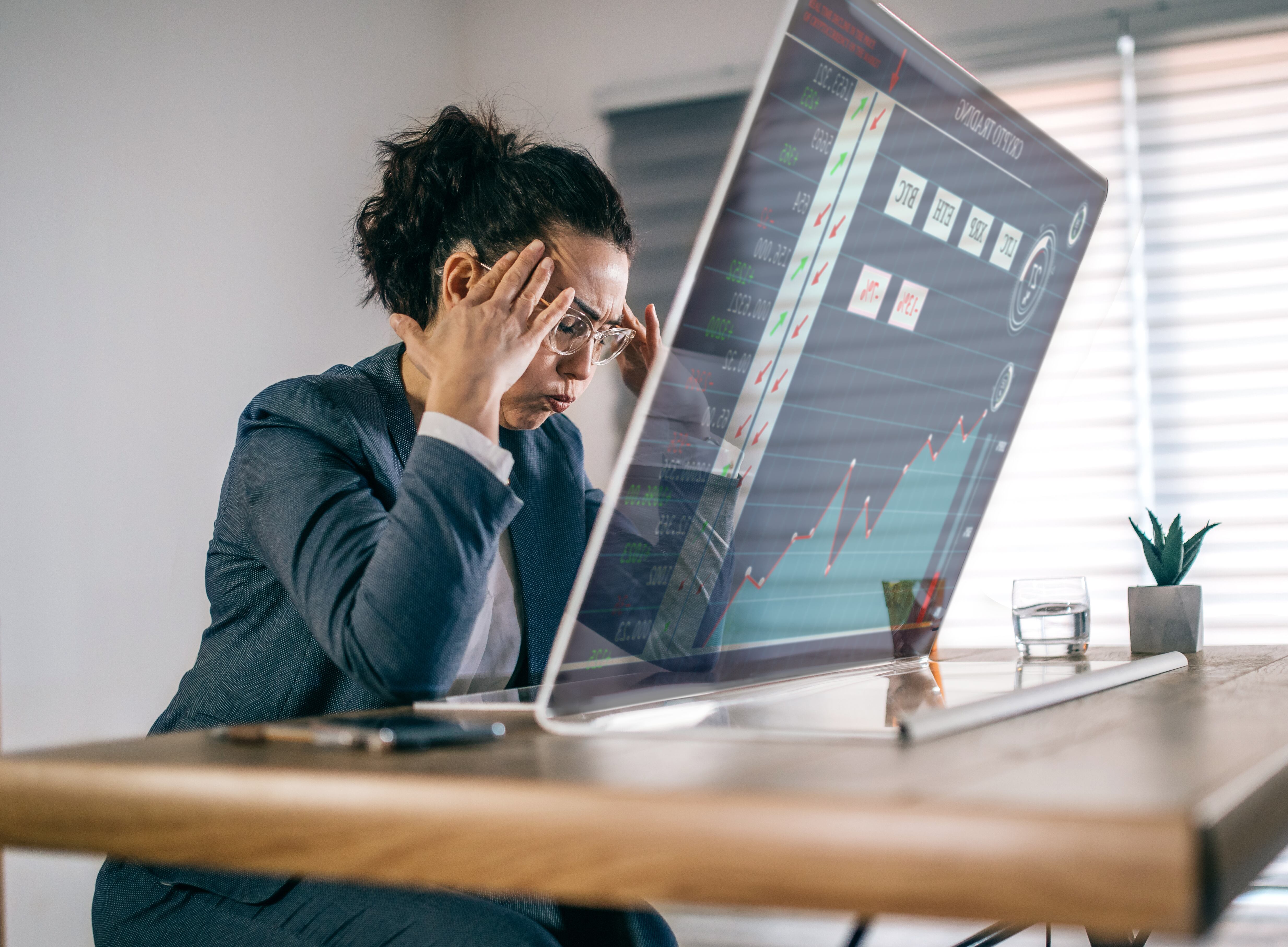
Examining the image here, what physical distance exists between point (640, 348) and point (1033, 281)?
0.54m

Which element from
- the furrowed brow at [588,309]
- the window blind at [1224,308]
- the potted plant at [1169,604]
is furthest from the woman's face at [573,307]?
the window blind at [1224,308]

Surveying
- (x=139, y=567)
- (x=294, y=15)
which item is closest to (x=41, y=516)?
(x=139, y=567)

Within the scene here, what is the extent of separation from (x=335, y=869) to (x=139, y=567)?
1.59m

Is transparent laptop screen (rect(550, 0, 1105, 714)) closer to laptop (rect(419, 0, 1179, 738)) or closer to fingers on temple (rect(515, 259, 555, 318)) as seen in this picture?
laptop (rect(419, 0, 1179, 738))

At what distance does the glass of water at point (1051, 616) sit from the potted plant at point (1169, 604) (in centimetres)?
16

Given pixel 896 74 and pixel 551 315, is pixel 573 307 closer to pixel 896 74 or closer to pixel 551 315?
pixel 551 315

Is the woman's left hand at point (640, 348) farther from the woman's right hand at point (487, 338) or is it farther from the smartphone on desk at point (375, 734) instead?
the smartphone on desk at point (375, 734)

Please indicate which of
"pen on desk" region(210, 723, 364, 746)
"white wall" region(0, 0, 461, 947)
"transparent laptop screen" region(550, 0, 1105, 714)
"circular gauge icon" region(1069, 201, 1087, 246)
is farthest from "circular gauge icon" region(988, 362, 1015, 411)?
"white wall" region(0, 0, 461, 947)

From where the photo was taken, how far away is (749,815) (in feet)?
1.34

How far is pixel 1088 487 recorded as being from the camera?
8.41 ft

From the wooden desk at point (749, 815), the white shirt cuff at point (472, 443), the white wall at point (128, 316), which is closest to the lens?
the wooden desk at point (749, 815)

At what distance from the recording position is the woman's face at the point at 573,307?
1188 mm

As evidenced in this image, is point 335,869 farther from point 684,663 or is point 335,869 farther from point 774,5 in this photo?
point 774,5

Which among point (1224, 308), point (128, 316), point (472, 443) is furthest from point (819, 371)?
point (1224, 308)
